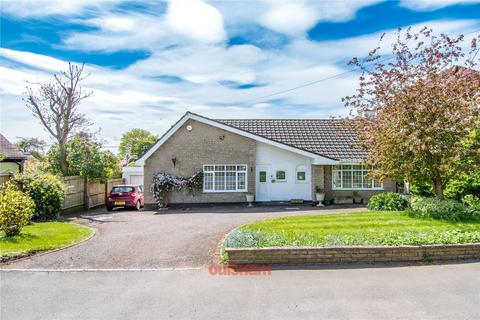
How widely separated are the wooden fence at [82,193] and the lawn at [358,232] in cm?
1170

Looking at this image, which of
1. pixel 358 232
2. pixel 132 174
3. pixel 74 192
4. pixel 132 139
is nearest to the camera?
pixel 358 232

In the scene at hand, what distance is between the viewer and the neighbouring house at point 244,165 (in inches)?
802

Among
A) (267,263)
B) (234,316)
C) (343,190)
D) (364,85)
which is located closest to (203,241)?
(267,263)

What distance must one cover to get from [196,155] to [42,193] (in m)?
7.93

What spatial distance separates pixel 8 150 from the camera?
2825 cm

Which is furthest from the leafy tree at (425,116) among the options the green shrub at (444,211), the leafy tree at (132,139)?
the leafy tree at (132,139)

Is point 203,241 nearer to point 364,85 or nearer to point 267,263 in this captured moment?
point 267,263

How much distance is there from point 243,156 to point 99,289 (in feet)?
46.6

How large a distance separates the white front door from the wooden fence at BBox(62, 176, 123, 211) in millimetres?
9762

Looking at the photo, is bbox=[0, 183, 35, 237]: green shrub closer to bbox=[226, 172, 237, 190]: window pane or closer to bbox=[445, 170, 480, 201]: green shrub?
bbox=[226, 172, 237, 190]: window pane

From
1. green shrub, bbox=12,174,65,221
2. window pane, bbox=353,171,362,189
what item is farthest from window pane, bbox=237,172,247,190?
green shrub, bbox=12,174,65,221

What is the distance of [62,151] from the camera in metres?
22.0

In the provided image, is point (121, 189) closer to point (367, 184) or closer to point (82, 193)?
point (82, 193)

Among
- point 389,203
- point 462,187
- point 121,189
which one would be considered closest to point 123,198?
point 121,189
